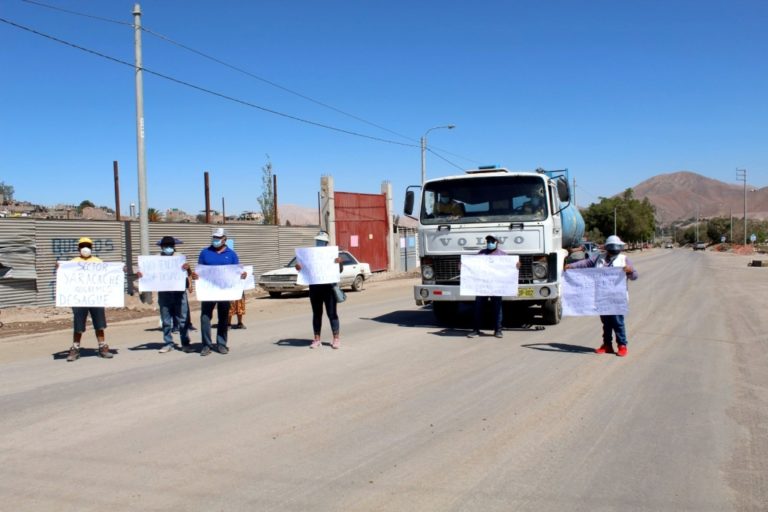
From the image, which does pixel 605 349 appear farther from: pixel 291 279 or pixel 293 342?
pixel 291 279

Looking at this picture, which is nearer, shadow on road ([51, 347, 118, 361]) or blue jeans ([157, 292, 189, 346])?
shadow on road ([51, 347, 118, 361])

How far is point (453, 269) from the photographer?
11.7 m

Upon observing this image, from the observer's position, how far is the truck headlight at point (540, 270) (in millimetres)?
11100

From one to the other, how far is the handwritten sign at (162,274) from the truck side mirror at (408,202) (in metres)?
4.51

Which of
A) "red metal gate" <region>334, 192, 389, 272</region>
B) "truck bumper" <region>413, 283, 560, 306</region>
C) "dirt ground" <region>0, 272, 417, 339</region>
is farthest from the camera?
"red metal gate" <region>334, 192, 389, 272</region>

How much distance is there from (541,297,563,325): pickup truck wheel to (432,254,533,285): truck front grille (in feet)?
2.75

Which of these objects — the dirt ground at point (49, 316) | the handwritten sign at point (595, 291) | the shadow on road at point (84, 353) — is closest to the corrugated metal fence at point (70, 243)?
the dirt ground at point (49, 316)

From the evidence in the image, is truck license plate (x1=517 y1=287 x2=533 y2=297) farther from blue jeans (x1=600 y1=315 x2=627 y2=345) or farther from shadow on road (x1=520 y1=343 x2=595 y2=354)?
blue jeans (x1=600 y1=315 x2=627 y2=345)

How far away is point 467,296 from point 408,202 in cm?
237

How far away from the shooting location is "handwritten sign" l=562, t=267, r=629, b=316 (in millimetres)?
9047

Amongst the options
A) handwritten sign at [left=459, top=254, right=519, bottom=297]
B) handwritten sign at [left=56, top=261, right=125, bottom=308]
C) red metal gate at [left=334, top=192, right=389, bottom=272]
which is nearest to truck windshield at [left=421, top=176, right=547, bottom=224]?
handwritten sign at [left=459, top=254, right=519, bottom=297]

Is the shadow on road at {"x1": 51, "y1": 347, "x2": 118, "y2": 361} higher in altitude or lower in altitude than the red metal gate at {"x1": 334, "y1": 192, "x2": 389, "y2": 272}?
lower

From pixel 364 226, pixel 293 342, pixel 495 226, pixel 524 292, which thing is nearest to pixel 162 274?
pixel 293 342

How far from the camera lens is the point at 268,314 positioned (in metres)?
15.8
